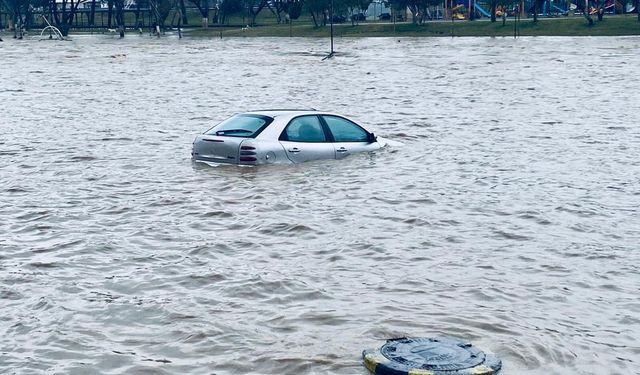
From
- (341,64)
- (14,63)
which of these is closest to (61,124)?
(341,64)

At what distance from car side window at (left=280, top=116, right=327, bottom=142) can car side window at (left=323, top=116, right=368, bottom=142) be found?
0.78 feet

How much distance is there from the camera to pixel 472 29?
345ft

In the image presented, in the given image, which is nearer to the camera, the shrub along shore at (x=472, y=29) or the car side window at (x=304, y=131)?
the car side window at (x=304, y=131)

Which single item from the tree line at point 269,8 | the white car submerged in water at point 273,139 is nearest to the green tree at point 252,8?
the tree line at point 269,8

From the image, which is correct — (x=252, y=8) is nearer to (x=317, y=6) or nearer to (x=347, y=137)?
(x=317, y=6)

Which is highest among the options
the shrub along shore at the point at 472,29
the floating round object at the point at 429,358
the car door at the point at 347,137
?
the shrub along shore at the point at 472,29

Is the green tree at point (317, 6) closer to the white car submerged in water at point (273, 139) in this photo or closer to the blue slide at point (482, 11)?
the blue slide at point (482, 11)

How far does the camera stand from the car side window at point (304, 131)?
774 inches

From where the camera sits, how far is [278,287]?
482 inches

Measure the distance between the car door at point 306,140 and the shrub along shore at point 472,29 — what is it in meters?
75.4

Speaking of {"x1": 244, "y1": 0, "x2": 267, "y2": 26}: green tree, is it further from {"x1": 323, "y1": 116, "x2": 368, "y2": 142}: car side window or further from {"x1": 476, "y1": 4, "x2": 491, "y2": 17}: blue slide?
{"x1": 323, "y1": 116, "x2": 368, "y2": 142}: car side window

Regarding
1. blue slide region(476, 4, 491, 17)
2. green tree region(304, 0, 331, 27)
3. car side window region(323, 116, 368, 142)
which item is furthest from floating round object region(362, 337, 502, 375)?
blue slide region(476, 4, 491, 17)

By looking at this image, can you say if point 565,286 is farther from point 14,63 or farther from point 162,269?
point 14,63

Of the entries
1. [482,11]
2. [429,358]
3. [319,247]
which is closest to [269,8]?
[482,11]
